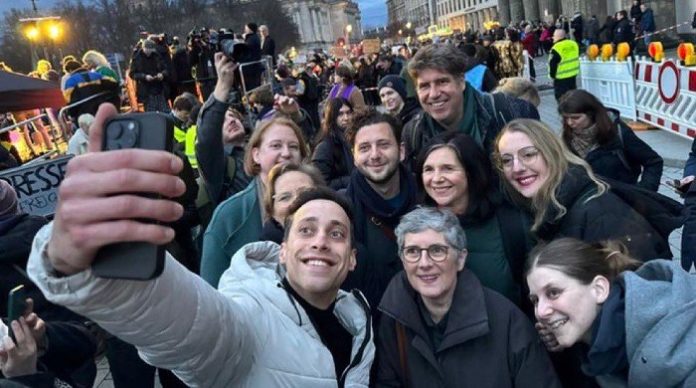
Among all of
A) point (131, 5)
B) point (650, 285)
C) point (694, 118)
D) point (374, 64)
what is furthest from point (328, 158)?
point (131, 5)

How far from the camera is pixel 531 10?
45.7 m

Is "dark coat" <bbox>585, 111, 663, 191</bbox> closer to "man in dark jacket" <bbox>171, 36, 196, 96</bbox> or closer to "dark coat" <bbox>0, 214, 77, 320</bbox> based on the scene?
"dark coat" <bbox>0, 214, 77, 320</bbox>

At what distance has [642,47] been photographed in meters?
21.8

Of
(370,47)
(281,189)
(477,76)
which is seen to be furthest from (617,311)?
(370,47)

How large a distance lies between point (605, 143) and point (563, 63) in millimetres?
9632

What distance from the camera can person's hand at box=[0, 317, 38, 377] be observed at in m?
2.17

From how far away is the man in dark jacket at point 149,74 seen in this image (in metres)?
12.4

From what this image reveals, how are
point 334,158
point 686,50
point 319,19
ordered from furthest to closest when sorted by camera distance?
point 319,19 < point 686,50 < point 334,158

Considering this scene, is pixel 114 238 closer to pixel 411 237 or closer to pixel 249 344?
pixel 249 344

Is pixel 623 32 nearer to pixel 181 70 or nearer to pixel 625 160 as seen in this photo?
pixel 181 70

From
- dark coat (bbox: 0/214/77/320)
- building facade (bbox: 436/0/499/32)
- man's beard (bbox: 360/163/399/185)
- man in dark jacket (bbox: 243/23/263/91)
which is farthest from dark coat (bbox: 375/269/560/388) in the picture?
building facade (bbox: 436/0/499/32)

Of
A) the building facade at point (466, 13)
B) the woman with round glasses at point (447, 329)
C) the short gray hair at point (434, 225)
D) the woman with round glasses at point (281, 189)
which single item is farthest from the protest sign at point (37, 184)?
the building facade at point (466, 13)

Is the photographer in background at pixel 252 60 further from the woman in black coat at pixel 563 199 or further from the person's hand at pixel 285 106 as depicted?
the woman in black coat at pixel 563 199

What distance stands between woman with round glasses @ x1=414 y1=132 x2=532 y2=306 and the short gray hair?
36cm
